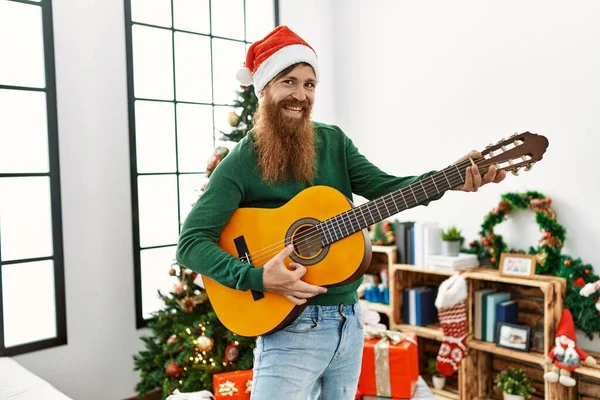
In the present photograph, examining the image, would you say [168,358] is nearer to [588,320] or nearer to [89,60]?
[89,60]

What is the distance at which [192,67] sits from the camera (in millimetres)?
3420

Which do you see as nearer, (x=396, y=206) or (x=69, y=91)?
(x=396, y=206)

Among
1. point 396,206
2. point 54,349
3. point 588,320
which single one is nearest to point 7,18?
point 54,349

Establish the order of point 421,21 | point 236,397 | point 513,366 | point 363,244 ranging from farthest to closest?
point 421,21, point 513,366, point 236,397, point 363,244

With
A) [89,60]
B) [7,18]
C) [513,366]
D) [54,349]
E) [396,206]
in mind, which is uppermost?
[7,18]

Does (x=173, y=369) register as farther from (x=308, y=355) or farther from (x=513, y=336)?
(x=513, y=336)

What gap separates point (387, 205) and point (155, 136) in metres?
2.19

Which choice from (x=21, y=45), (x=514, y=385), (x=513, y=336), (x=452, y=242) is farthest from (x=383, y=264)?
(x=21, y=45)

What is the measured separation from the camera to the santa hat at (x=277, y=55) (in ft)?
4.99

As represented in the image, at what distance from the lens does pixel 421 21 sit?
3385mm

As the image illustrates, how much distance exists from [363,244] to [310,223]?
0.53ft

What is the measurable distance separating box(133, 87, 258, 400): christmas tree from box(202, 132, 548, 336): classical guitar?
1247mm

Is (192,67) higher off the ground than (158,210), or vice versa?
(192,67)

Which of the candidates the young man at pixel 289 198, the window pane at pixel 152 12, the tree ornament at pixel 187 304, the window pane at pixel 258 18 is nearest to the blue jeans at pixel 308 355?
the young man at pixel 289 198
